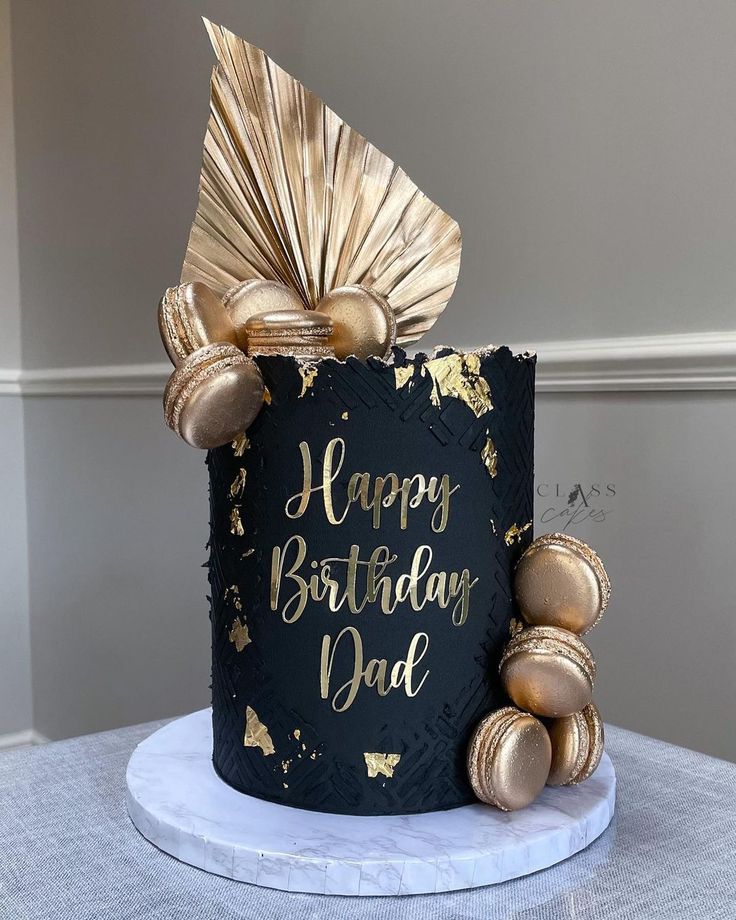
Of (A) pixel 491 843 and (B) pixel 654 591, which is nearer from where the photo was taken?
(A) pixel 491 843

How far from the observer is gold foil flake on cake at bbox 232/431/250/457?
626mm

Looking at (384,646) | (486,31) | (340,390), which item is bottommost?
(384,646)

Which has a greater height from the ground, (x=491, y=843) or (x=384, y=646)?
(x=384, y=646)

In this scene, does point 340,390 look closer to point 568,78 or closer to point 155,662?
point 568,78

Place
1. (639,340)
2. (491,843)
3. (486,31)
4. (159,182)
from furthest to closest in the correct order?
(159,182), (486,31), (639,340), (491,843)

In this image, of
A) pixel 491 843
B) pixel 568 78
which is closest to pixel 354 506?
pixel 491 843

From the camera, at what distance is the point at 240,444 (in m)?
0.63

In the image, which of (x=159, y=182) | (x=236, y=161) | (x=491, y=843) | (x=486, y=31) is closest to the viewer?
(x=491, y=843)

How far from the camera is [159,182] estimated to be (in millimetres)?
1980

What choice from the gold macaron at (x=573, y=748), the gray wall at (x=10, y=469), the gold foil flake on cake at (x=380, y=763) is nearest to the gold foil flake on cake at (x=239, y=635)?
the gold foil flake on cake at (x=380, y=763)

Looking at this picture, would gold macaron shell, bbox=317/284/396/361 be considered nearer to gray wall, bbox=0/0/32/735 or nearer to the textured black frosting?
the textured black frosting

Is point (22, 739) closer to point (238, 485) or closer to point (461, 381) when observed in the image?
→ point (238, 485)

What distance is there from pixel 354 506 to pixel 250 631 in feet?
0.37

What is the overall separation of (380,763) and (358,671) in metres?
0.06
